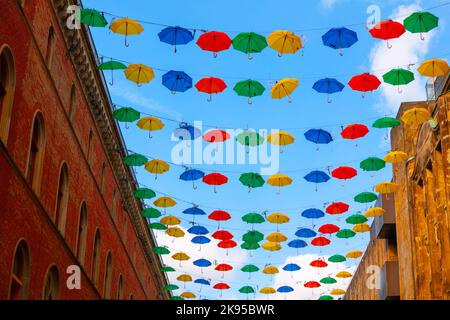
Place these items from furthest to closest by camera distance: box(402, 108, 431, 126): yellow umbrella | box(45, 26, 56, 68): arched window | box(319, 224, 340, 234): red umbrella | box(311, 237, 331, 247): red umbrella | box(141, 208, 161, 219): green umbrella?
box(311, 237, 331, 247): red umbrella < box(319, 224, 340, 234): red umbrella < box(141, 208, 161, 219): green umbrella < box(402, 108, 431, 126): yellow umbrella < box(45, 26, 56, 68): arched window

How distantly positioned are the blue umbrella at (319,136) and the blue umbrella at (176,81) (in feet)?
17.4

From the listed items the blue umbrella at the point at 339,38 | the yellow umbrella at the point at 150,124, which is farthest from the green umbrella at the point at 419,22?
the yellow umbrella at the point at 150,124

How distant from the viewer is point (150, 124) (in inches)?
1016

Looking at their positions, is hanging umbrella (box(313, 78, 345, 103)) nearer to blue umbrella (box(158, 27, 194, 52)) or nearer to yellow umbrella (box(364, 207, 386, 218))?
blue umbrella (box(158, 27, 194, 52))

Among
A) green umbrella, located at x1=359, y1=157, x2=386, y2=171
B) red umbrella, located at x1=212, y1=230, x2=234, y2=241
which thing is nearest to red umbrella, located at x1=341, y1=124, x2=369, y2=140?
green umbrella, located at x1=359, y1=157, x2=386, y2=171

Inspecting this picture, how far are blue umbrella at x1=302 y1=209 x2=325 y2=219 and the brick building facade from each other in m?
8.77

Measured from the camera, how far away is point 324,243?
115 feet

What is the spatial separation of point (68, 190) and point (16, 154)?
5.92 m

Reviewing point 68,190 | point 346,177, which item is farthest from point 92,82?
point 346,177

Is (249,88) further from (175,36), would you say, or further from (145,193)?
(145,193)

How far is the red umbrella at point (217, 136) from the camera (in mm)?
25125

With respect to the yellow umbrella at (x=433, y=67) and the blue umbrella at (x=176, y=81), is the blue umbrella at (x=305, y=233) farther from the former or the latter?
the yellow umbrella at (x=433, y=67)

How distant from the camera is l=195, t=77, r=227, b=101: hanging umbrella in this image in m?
23.5
